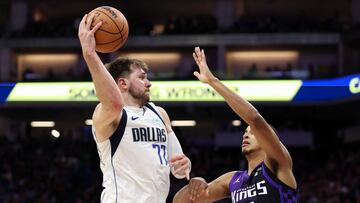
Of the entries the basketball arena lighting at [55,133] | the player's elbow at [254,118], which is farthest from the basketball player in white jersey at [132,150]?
the basketball arena lighting at [55,133]

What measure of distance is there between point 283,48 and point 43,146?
427 inches

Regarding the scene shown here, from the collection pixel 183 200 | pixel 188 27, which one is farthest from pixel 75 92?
pixel 183 200

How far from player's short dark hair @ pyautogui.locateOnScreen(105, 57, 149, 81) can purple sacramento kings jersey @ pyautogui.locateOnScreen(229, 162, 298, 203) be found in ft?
3.81

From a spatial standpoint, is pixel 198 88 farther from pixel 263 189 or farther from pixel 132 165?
pixel 132 165

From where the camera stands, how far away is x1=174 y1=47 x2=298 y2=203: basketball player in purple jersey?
14.4ft

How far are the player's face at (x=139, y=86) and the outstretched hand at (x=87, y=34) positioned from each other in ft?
1.74

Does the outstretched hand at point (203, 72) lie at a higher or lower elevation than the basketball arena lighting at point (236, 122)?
higher

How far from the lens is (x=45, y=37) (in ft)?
88.0

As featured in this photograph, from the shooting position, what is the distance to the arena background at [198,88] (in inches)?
727

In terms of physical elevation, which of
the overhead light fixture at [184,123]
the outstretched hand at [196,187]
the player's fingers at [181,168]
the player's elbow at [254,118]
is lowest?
the overhead light fixture at [184,123]

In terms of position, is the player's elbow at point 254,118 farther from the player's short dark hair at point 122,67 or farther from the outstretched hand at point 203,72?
the player's short dark hair at point 122,67

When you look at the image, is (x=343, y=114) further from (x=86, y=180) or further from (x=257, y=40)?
(x=86, y=180)

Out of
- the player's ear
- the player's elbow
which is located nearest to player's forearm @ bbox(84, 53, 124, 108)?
the player's ear

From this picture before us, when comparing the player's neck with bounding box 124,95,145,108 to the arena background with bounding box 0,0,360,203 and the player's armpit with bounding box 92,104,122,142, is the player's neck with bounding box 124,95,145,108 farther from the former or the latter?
the arena background with bounding box 0,0,360,203
